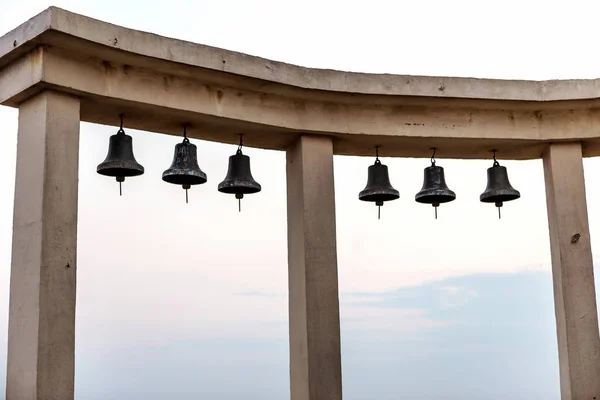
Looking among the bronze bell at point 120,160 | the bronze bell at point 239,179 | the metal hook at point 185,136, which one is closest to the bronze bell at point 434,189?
the bronze bell at point 239,179

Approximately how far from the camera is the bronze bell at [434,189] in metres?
9.56

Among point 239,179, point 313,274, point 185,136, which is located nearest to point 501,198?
point 313,274

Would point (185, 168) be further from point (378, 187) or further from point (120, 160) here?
point (378, 187)

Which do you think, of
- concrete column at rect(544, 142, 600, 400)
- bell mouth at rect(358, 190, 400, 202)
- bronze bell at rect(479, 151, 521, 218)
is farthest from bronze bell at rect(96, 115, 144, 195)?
concrete column at rect(544, 142, 600, 400)

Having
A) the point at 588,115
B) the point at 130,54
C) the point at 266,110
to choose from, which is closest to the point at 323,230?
the point at 266,110

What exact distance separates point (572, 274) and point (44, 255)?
18.1ft

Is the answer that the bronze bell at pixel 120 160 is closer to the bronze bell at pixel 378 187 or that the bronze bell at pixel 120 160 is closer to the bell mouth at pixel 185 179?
the bell mouth at pixel 185 179

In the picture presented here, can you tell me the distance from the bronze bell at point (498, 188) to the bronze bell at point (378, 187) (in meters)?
1.10

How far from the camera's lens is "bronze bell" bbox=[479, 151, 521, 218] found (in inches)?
384

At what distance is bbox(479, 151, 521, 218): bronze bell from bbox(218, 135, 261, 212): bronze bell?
272 cm

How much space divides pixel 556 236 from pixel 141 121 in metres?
4.63

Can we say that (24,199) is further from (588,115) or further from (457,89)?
(588,115)

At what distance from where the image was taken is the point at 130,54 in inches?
303

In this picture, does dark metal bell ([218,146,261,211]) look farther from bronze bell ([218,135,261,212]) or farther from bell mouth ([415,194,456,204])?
bell mouth ([415,194,456,204])
